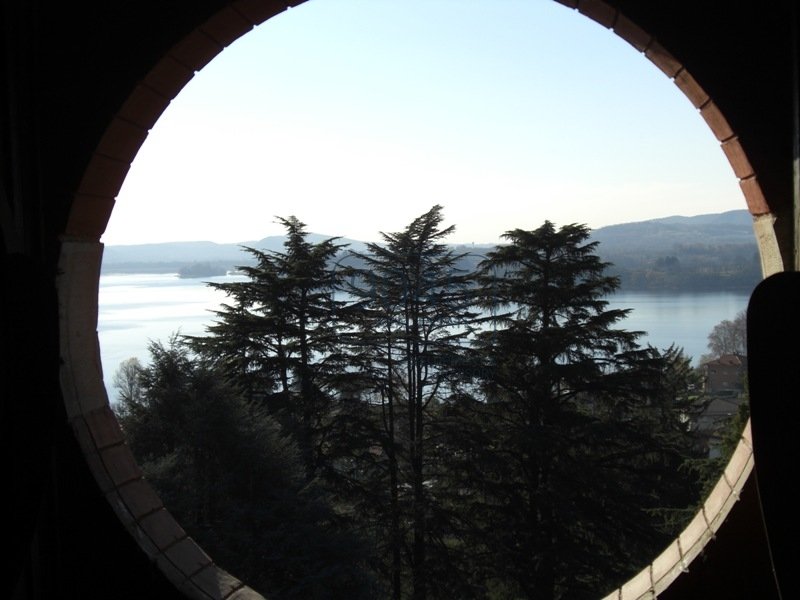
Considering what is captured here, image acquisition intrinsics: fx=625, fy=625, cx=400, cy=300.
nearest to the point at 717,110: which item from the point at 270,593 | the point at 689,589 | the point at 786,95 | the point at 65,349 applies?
the point at 786,95

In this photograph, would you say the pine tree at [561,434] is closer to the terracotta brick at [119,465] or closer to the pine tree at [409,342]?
the pine tree at [409,342]

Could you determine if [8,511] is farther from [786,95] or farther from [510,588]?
[510,588]

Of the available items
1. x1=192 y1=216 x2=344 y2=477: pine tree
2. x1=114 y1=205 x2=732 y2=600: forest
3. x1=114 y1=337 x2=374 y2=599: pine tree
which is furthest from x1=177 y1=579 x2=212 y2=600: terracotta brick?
x1=192 y1=216 x2=344 y2=477: pine tree

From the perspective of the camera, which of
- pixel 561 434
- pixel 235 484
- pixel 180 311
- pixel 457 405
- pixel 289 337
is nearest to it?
pixel 235 484

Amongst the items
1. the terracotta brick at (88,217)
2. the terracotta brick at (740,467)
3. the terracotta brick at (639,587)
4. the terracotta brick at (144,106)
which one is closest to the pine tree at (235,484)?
the terracotta brick at (88,217)

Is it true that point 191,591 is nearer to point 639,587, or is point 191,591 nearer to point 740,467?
point 639,587

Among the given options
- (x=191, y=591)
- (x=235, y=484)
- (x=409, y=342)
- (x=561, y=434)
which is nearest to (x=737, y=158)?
(x=191, y=591)
